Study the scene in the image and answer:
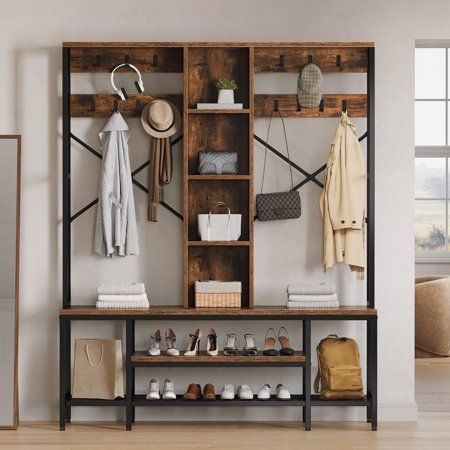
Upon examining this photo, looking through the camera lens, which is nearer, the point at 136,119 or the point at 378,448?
the point at 378,448

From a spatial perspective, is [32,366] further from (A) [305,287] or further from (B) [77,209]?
(A) [305,287]

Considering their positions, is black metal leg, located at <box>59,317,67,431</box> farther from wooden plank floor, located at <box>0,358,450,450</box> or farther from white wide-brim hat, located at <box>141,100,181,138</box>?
white wide-brim hat, located at <box>141,100,181,138</box>

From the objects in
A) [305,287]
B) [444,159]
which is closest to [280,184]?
[305,287]

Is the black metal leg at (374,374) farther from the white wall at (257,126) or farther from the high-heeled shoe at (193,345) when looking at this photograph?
the high-heeled shoe at (193,345)

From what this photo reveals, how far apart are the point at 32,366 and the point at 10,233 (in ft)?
2.70

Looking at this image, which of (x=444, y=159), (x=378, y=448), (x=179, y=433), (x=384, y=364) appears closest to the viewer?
(x=378, y=448)

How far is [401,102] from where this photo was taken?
4570 mm

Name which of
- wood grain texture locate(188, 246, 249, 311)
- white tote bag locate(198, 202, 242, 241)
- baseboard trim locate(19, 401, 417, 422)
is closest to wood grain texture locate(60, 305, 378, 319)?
wood grain texture locate(188, 246, 249, 311)

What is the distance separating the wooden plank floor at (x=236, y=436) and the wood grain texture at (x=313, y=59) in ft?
6.91

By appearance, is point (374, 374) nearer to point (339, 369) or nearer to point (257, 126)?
point (339, 369)

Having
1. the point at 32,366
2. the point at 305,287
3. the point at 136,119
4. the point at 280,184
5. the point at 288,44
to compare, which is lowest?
the point at 32,366

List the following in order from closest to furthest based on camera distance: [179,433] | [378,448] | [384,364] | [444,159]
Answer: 1. [378,448]
2. [179,433]
3. [384,364]
4. [444,159]

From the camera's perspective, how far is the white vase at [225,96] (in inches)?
172

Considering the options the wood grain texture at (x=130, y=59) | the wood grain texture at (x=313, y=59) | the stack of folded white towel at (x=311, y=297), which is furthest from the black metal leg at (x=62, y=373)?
the wood grain texture at (x=313, y=59)
